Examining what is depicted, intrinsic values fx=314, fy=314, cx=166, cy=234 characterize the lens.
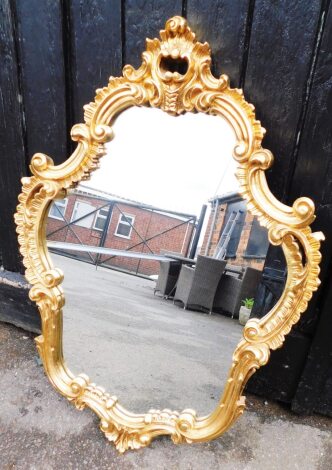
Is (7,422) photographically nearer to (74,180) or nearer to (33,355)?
(33,355)

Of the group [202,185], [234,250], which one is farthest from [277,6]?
[234,250]

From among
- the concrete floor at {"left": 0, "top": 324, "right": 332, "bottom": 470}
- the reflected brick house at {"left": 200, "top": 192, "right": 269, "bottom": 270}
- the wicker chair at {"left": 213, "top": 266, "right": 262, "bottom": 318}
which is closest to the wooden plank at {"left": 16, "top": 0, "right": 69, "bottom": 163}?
the reflected brick house at {"left": 200, "top": 192, "right": 269, "bottom": 270}

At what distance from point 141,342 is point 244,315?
30 centimetres

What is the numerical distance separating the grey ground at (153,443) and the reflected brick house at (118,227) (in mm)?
120

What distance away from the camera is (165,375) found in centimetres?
85

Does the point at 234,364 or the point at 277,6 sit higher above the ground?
the point at 277,6

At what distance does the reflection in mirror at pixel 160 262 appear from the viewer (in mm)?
807

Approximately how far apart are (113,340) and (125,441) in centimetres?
25

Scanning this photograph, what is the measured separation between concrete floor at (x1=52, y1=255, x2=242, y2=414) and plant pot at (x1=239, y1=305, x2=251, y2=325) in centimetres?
2

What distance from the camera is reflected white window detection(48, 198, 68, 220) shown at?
33.7 inches

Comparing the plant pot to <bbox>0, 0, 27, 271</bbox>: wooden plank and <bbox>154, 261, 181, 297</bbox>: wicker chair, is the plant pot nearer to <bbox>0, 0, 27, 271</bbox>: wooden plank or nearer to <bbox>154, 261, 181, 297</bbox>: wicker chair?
<bbox>154, 261, 181, 297</bbox>: wicker chair

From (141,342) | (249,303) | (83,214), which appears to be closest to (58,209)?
(83,214)

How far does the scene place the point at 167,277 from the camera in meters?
0.88

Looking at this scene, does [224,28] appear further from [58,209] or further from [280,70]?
[58,209]
